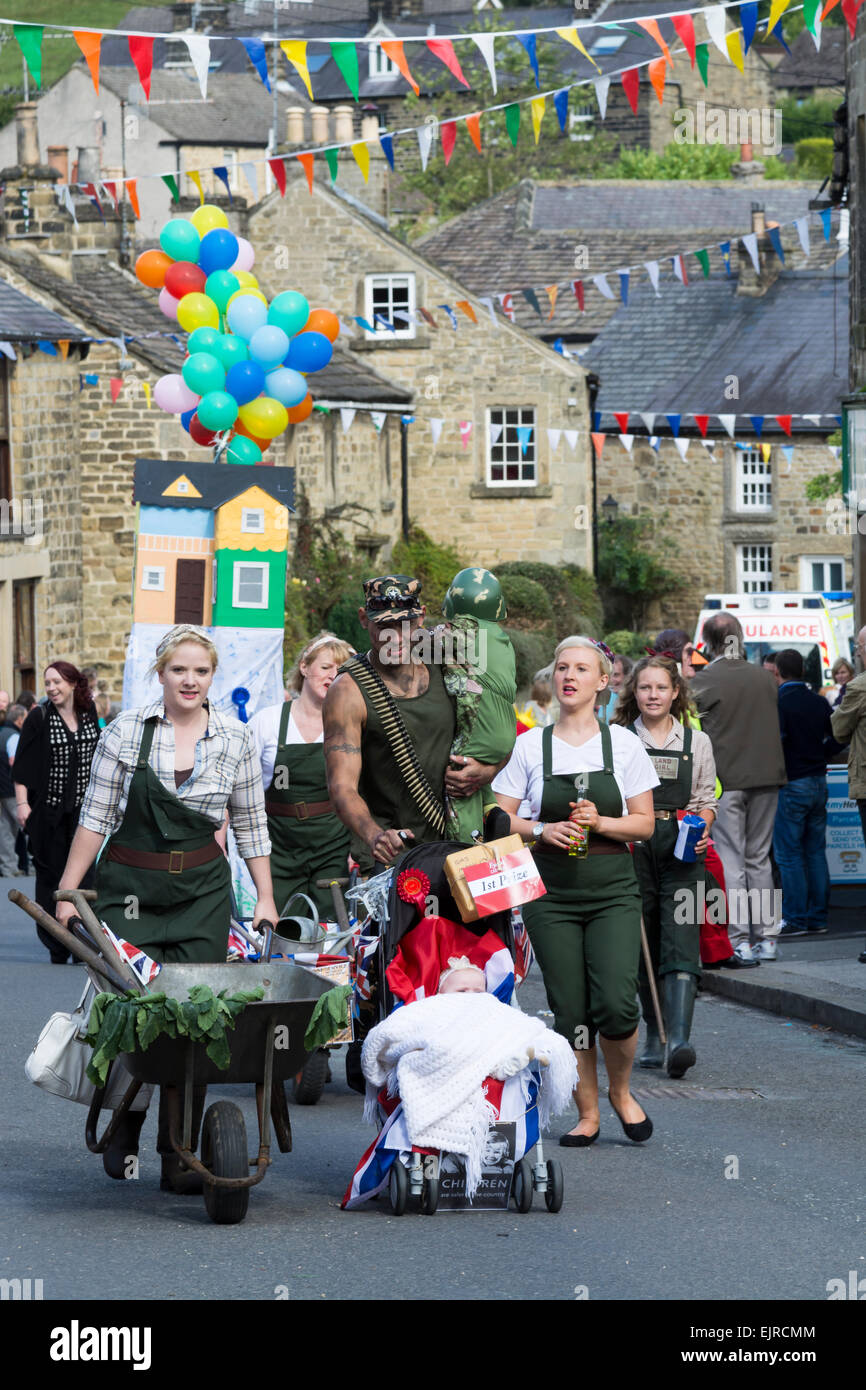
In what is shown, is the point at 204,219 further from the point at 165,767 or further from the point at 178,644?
the point at 165,767

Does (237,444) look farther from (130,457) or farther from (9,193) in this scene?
(9,193)

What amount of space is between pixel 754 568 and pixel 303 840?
3563 cm

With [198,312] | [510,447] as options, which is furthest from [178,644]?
[510,447]

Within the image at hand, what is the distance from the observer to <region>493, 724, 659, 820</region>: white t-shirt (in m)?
7.97

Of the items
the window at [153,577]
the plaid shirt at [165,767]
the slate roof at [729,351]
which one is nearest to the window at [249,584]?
the window at [153,577]

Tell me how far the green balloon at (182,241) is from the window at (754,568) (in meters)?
27.9

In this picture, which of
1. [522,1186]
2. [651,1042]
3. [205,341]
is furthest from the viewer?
[205,341]

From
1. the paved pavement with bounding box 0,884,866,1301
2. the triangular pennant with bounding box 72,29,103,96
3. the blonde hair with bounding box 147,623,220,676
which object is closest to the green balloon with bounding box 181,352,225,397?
the triangular pennant with bounding box 72,29,103,96

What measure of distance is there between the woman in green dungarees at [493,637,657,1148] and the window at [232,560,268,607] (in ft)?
26.6

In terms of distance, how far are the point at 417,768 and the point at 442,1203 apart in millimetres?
1474

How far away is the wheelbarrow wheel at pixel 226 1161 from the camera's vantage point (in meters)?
6.68

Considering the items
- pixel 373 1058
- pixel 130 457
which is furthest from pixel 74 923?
pixel 130 457

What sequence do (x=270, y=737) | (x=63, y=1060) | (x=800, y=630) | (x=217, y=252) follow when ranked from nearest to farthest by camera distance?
(x=63, y=1060), (x=270, y=737), (x=217, y=252), (x=800, y=630)

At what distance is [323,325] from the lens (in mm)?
18234
